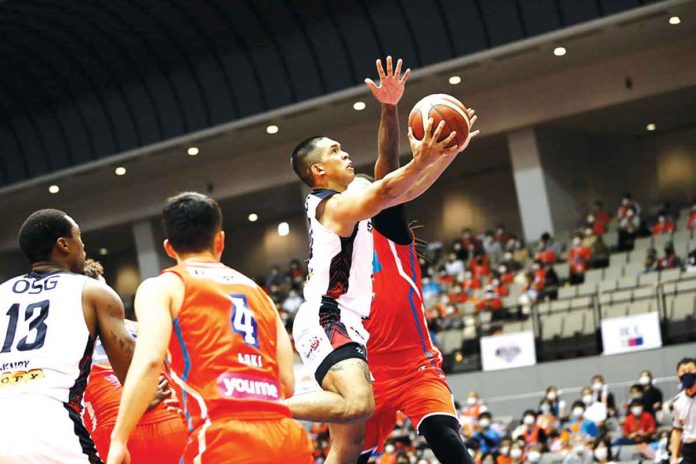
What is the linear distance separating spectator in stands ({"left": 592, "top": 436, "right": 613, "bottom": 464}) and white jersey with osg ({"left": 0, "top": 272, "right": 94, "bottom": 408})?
10.8 meters

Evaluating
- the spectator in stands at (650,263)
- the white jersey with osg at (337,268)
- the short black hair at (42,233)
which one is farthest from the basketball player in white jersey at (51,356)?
the spectator in stands at (650,263)

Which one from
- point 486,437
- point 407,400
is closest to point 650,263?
point 486,437

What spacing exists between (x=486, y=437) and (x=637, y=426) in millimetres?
2554

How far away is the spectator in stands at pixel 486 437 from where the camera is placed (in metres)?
18.0

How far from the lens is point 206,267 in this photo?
16.3 feet

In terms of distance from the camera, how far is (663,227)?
2608 cm

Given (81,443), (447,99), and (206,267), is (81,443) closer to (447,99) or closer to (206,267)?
(206,267)

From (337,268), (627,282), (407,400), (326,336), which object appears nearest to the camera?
(326,336)

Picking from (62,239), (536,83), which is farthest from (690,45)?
(62,239)

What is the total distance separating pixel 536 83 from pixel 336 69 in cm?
534

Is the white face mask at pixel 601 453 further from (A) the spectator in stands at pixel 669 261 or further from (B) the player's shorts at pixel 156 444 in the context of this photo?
(B) the player's shorts at pixel 156 444

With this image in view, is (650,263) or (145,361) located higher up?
(650,263)

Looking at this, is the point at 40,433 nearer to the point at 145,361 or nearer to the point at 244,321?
the point at 145,361

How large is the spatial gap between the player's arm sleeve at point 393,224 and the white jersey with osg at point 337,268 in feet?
1.77
